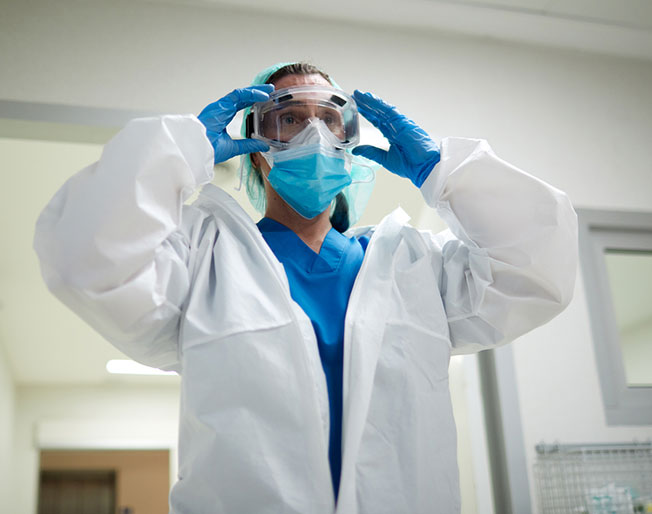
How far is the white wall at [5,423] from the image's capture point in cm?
499

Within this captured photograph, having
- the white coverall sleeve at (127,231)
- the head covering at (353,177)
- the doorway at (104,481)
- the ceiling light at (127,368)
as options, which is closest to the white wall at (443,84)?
the head covering at (353,177)

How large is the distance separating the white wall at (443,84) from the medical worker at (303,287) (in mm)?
878

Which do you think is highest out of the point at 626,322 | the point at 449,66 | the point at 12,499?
the point at 449,66

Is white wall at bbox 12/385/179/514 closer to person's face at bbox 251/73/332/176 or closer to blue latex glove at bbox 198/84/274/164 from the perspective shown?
person's face at bbox 251/73/332/176

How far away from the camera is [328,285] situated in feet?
4.30

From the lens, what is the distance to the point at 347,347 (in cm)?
118

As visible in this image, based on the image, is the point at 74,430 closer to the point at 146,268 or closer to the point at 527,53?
the point at 527,53

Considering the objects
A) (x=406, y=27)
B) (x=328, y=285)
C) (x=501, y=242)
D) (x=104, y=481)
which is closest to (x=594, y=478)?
(x=501, y=242)

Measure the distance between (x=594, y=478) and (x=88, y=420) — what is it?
4.89 meters

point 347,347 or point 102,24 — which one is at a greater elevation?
point 102,24

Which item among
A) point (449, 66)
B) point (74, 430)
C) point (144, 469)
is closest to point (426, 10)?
point (449, 66)

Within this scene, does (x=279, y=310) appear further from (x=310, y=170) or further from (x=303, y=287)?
(x=310, y=170)

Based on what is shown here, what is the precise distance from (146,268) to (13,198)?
2685mm

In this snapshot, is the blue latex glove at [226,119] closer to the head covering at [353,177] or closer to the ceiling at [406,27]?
the head covering at [353,177]
